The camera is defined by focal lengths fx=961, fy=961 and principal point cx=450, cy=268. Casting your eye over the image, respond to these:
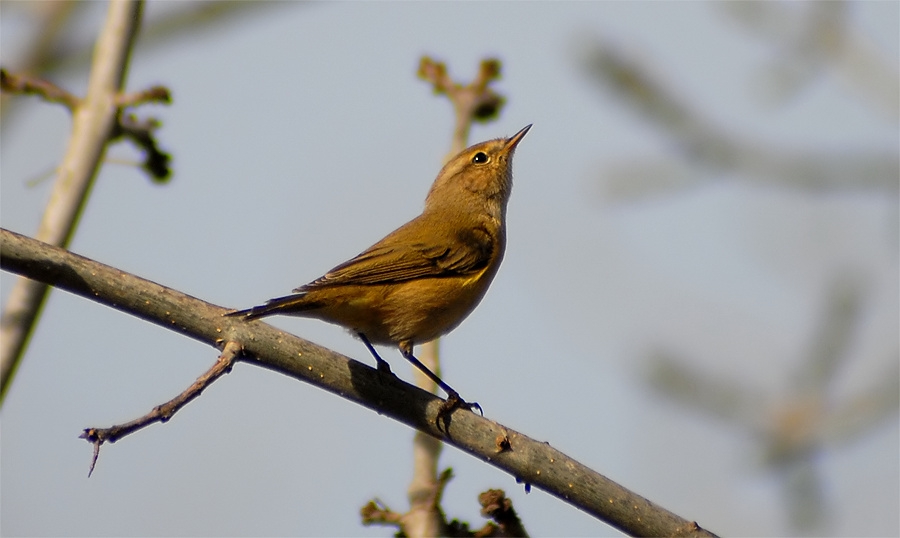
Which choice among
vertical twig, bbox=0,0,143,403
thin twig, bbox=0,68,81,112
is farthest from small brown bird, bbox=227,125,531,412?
thin twig, bbox=0,68,81,112

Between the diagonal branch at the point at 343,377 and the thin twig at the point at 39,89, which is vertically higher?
the thin twig at the point at 39,89

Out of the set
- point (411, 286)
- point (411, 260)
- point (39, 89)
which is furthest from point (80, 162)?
point (411, 260)

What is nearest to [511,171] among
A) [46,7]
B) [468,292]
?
[468,292]

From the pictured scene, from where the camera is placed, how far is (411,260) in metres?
5.14

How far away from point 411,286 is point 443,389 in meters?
0.67

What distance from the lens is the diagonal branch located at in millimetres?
2932

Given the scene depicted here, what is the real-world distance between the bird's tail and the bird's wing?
0.12m

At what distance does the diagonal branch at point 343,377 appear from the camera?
115 inches

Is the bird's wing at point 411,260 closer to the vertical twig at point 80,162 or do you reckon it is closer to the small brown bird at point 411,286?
the small brown bird at point 411,286

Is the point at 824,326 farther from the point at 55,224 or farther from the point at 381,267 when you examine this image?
the point at 55,224

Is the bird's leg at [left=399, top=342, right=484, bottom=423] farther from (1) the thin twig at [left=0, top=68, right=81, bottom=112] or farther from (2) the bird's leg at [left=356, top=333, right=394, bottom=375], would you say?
(1) the thin twig at [left=0, top=68, right=81, bottom=112]

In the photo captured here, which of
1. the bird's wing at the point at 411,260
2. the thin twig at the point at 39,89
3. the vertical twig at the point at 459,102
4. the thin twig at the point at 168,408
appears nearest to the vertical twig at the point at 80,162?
the thin twig at the point at 39,89

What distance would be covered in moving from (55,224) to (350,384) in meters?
1.30

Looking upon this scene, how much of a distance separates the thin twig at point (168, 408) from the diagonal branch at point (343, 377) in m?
0.07
